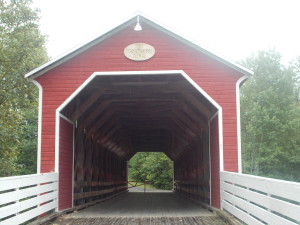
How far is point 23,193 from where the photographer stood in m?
6.48

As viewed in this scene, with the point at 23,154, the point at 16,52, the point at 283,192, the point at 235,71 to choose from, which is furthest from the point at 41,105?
the point at 23,154

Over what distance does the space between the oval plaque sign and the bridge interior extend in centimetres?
128

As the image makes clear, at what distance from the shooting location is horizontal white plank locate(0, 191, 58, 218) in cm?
569

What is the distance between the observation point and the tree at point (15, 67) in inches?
637

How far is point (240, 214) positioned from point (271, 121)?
1043 inches

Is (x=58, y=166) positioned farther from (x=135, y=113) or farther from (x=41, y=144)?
(x=135, y=113)

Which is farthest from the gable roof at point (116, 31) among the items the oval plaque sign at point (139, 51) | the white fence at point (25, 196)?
the white fence at point (25, 196)

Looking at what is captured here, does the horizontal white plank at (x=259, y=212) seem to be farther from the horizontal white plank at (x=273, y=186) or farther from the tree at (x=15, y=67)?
the tree at (x=15, y=67)

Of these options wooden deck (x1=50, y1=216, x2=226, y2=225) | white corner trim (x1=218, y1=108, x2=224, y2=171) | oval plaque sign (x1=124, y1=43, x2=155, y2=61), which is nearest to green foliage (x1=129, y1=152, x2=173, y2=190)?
white corner trim (x1=218, y1=108, x2=224, y2=171)

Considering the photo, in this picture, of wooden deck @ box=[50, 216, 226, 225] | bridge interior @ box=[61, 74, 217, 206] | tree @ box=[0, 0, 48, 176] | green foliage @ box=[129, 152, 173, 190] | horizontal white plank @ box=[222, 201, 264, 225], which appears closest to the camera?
horizontal white plank @ box=[222, 201, 264, 225]

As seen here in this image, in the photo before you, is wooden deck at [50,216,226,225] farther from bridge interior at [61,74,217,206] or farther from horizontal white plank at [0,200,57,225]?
bridge interior at [61,74,217,206]

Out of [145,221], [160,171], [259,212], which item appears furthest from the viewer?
[160,171]

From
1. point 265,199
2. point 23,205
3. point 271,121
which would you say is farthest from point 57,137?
point 271,121

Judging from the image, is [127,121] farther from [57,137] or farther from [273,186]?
[273,186]
